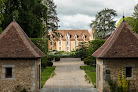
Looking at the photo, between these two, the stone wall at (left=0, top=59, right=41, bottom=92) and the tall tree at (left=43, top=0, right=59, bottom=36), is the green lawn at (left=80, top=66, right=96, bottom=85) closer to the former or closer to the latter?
the stone wall at (left=0, top=59, right=41, bottom=92)

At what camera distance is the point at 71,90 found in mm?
16469

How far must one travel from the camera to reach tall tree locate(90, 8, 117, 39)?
156 feet

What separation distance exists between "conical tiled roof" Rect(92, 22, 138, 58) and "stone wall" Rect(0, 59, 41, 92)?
15.6 feet

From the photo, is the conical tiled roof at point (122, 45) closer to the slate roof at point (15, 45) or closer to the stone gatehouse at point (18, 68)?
the stone gatehouse at point (18, 68)

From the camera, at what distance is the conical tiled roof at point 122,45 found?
555 inches

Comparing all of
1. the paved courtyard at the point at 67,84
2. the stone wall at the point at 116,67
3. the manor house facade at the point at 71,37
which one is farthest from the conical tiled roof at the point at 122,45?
the manor house facade at the point at 71,37

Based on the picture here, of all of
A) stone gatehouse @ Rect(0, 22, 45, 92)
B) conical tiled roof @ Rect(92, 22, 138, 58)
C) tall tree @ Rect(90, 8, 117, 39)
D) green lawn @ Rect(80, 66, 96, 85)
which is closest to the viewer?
stone gatehouse @ Rect(0, 22, 45, 92)

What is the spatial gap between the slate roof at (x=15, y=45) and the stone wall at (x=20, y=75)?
47 cm

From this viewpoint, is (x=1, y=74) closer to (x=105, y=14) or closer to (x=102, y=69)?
(x=102, y=69)

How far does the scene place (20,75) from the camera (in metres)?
14.0

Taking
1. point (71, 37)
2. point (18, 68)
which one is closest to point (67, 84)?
point (18, 68)

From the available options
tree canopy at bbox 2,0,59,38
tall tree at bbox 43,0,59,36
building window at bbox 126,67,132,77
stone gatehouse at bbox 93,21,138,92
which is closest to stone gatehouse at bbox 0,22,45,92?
stone gatehouse at bbox 93,21,138,92

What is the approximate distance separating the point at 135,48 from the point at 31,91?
25.5 feet

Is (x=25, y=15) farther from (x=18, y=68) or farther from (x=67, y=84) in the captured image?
(x=18, y=68)
